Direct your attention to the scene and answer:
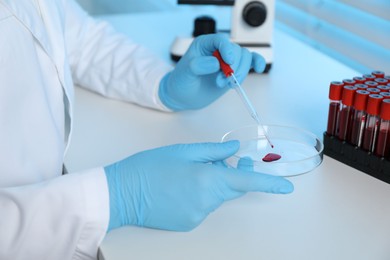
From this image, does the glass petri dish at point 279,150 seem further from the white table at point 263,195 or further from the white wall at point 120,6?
the white wall at point 120,6

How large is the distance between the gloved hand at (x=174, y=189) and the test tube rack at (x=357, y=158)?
0.80 ft

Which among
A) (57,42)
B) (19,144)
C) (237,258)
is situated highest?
(57,42)

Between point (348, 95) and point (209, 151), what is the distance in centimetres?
35

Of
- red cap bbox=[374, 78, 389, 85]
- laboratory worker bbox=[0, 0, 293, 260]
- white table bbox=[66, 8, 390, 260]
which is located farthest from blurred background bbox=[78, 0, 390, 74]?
laboratory worker bbox=[0, 0, 293, 260]

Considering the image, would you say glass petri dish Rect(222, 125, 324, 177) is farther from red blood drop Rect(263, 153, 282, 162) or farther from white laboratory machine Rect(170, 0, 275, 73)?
white laboratory machine Rect(170, 0, 275, 73)

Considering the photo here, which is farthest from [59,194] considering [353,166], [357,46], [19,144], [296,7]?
[296,7]

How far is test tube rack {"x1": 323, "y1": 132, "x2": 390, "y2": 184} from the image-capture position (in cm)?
113

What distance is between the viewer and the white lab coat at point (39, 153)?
38.2 inches

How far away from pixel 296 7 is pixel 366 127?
58.6 inches

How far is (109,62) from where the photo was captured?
5.50 ft

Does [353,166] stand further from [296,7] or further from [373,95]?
[296,7]

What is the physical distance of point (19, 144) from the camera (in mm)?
1080

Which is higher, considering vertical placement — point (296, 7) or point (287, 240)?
point (296, 7)

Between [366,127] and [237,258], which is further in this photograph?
[366,127]
